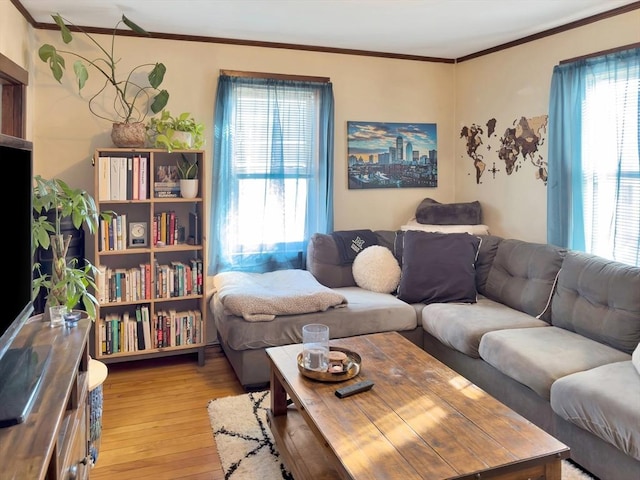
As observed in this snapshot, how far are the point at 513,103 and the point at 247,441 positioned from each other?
311cm

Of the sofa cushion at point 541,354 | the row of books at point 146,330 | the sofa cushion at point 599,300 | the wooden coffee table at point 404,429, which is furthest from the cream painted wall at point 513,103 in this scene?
the row of books at point 146,330

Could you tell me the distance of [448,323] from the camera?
10.3 feet

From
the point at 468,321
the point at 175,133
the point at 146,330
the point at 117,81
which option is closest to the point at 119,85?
the point at 117,81

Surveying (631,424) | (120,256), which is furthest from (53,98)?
(631,424)

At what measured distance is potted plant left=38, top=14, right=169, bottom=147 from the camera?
3240mm

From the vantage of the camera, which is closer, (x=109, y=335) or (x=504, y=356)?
(x=504, y=356)

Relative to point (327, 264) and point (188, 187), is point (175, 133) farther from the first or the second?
point (327, 264)

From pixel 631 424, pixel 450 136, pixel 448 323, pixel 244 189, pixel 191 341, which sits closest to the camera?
pixel 631 424

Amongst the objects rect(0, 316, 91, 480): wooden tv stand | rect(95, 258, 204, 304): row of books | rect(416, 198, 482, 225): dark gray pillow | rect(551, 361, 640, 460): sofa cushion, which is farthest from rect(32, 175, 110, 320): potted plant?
rect(416, 198, 482, 225): dark gray pillow

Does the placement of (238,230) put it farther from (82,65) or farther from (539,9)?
(539,9)

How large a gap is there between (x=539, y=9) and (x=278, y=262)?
2.51 metres

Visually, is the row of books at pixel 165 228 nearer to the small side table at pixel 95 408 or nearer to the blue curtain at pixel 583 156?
the small side table at pixel 95 408

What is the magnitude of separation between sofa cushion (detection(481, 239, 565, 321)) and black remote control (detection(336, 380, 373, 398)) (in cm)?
160

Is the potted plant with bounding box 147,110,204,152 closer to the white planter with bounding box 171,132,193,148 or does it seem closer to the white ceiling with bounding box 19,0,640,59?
the white planter with bounding box 171,132,193,148
